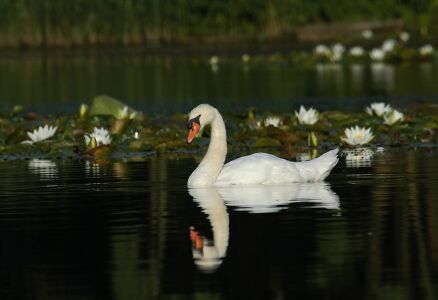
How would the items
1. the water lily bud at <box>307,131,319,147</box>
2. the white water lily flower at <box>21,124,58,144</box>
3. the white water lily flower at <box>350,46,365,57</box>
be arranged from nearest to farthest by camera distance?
the water lily bud at <box>307,131,319,147</box> < the white water lily flower at <box>21,124,58,144</box> < the white water lily flower at <box>350,46,365,57</box>

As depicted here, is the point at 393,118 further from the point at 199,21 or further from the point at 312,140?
the point at 199,21

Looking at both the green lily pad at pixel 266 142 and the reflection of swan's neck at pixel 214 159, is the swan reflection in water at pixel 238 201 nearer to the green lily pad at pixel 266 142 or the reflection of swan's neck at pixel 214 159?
the reflection of swan's neck at pixel 214 159

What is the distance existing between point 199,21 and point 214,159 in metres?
43.1

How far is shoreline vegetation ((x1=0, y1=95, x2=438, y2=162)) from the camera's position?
65.7 ft

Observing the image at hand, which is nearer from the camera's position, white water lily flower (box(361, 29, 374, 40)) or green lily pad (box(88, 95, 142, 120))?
green lily pad (box(88, 95, 142, 120))

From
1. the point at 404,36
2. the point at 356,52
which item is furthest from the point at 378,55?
the point at 404,36

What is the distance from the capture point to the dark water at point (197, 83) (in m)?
32.2

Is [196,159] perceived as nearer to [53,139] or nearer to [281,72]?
[53,139]

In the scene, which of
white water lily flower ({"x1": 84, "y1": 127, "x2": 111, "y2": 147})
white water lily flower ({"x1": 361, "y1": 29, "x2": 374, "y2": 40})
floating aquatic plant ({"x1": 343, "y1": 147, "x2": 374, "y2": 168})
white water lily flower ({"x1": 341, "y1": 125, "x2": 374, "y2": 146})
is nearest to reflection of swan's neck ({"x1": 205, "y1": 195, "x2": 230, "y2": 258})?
floating aquatic plant ({"x1": 343, "y1": 147, "x2": 374, "y2": 168})

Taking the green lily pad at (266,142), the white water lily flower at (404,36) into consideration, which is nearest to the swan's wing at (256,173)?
the green lily pad at (266,142)

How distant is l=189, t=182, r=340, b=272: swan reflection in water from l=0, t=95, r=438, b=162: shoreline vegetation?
361 cm

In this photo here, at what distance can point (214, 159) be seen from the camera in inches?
622

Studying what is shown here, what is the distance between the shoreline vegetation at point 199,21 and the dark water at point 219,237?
38.5m

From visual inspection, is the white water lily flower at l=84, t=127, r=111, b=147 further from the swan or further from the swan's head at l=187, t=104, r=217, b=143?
the swan
